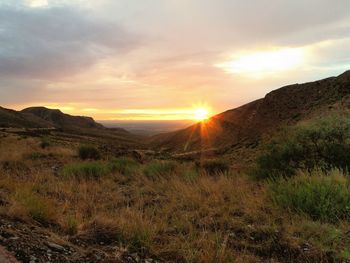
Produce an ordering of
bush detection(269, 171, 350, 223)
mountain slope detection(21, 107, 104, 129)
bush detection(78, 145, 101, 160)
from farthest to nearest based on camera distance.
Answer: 1. mountain slope detection(21, 107, 104, 129)
2. bush detection(78, 145, 101, 160)
3. bush detection(269, 171, 350, 223)

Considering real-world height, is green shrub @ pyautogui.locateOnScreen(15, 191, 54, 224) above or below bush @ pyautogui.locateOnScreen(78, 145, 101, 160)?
above

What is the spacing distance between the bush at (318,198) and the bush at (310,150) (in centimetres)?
326

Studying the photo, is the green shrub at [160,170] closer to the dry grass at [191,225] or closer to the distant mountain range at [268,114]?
the dry grass at [191,225]

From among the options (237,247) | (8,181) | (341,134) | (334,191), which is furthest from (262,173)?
(8,181)

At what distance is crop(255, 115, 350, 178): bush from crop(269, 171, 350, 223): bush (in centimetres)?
326

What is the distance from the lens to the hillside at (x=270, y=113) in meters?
44.5

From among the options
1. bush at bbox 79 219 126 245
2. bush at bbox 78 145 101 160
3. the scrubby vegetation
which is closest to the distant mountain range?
bush at bbox 78 145 101 160

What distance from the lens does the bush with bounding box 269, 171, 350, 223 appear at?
18.3 ft

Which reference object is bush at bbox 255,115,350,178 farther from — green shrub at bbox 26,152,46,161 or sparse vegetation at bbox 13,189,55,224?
green shrub at bbox 26,152,46,161

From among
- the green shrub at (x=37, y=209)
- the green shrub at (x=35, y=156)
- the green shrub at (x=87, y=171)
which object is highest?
the green shrub at (x=37, y=209)

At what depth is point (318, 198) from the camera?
591 centimetres

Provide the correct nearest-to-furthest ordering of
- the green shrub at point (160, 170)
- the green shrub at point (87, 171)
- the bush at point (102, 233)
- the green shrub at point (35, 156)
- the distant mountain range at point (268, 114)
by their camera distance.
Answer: the bush at point (102, 233) < the green shrub at point (87, 171) < the green shrub at point (160, 170) < the green shrub at point (35, 156) < the distant mountain range at point (268, 114)

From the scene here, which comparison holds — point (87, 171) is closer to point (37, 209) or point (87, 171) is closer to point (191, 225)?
point (37, 209)

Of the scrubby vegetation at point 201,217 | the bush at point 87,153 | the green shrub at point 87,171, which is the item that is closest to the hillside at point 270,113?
the bush at point 87,153
